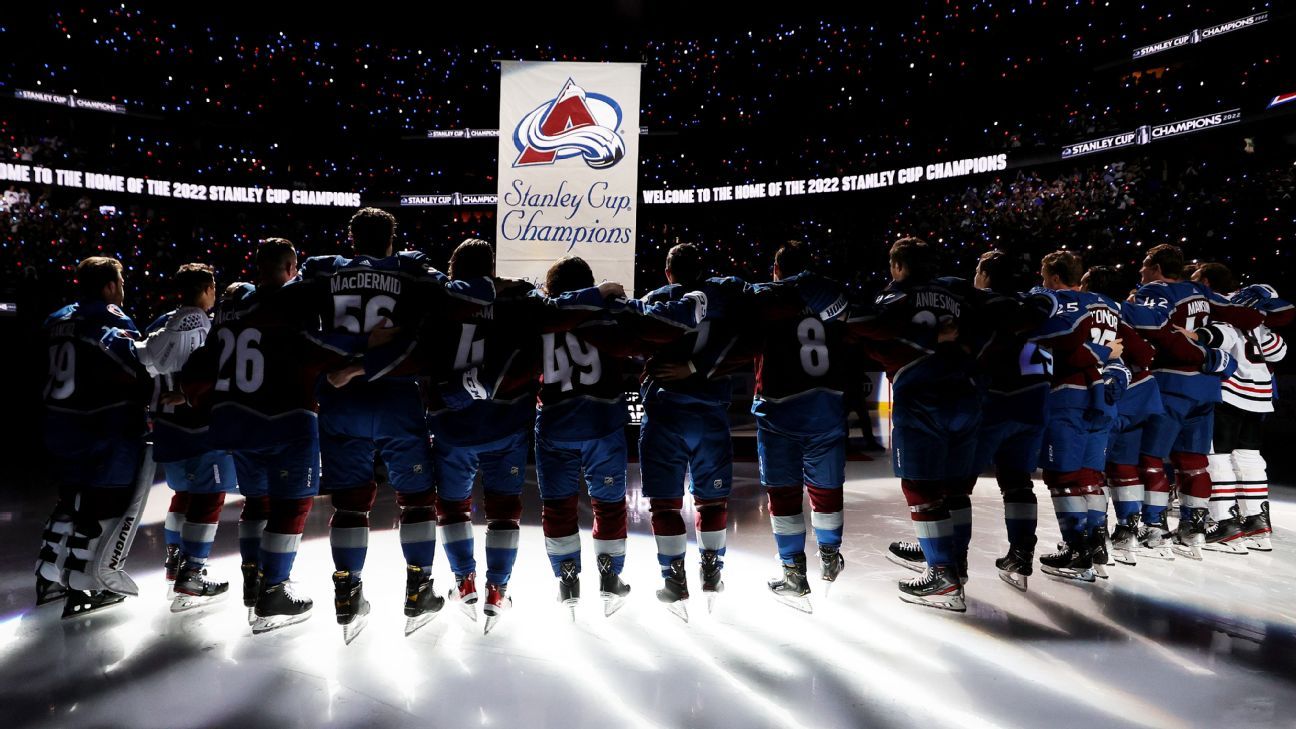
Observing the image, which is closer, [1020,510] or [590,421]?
[590,421]

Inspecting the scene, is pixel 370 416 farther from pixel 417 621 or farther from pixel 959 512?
pixel 959 512

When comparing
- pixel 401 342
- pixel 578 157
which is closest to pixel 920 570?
pixel 401 342

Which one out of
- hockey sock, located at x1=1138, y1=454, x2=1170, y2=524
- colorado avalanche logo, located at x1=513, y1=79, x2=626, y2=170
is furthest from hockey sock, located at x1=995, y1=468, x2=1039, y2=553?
colorado avalanche logo, located at x1=513, y1=79, x2=626, y2=170

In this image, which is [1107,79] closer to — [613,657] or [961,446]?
[961,446]

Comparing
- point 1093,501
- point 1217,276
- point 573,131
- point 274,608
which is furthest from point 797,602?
point 573,131

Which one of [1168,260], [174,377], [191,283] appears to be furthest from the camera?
[1168,260]

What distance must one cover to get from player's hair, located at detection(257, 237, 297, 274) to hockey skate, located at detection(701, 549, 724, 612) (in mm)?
2491

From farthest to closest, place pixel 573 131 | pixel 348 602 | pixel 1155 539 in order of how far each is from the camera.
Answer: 1. pixel 573 131
2. pixel 1155 539
3. pixel 348 602

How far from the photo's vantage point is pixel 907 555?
4703 mm

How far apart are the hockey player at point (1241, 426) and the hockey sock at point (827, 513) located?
3.19 m

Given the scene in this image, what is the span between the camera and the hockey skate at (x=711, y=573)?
3764mm

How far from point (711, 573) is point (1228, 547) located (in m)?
4.04

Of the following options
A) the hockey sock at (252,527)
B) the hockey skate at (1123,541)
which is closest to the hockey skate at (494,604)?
the hockey sock at (252,527)

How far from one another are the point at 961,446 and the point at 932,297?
2.65 feet
